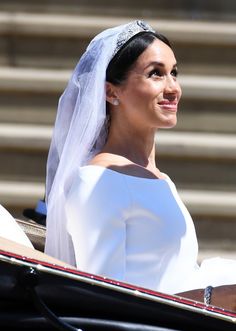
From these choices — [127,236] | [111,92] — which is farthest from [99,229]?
[111,92]

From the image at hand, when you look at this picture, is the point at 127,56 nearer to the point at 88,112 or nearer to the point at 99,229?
the point at 88,112

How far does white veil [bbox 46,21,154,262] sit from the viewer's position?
9.93 feet

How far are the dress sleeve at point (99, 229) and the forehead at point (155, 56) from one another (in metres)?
0.46

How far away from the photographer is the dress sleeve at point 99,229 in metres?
2.72

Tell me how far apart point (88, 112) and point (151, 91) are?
0.24 meters

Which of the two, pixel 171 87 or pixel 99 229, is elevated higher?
pixel 171 87

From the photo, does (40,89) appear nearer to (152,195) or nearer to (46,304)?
(152,195)

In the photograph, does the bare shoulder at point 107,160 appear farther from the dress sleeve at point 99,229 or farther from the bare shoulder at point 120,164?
the dress sleeve at point 99,229

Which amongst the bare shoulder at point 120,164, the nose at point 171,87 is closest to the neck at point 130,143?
the bare shoulder at point 120,164

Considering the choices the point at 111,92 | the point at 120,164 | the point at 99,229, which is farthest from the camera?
the point at 111,92

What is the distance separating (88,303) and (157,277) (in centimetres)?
70

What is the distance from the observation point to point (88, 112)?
310 cm

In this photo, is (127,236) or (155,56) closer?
(127,236)

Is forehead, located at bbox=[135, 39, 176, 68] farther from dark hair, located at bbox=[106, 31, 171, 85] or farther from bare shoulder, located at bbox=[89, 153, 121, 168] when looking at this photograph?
bare shoulder, located at bbox=[89, 153, 121, 168]
